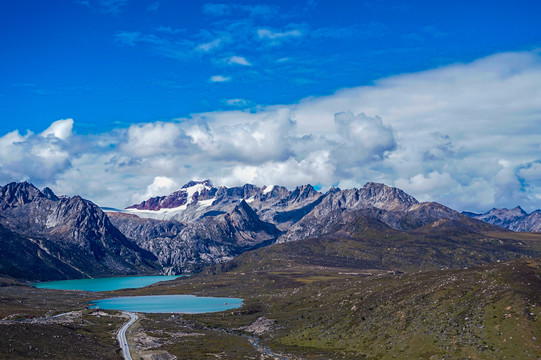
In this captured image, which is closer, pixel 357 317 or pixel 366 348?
pixel 366 348

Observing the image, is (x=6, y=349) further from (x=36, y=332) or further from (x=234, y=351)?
(x=234, y=351)

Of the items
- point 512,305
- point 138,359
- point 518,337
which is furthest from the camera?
point 138,359

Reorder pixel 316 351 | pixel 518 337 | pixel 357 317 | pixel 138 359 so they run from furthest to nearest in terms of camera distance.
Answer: pixel 357 317
pixel 316 351
pixel 138 359
pixel 518 337

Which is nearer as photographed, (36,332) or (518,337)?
(518,337)

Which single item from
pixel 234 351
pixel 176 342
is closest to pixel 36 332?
pixel 176 342

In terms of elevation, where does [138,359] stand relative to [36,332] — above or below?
below

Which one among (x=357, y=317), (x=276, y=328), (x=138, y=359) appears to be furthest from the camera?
(x=276, y=328)

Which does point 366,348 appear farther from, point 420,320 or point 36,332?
point 36,332

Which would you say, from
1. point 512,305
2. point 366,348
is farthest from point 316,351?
point 512,305

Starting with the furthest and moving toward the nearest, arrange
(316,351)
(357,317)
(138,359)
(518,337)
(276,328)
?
(276,328), (357,317), (316,351), (138,359), (518,337)
